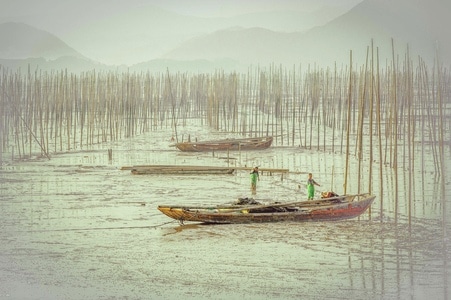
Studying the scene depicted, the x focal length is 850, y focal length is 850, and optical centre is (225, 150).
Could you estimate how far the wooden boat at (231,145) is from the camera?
25.5 metres

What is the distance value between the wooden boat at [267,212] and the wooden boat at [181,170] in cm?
640

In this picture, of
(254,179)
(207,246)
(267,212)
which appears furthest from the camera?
(254,179)

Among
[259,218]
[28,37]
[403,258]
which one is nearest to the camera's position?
[403,258]

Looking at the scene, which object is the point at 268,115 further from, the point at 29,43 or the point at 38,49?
the point at 38,49

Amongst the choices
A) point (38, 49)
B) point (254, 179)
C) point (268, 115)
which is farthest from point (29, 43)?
point (254, 179)

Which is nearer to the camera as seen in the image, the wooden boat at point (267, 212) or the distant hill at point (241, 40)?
the wooden boat at point (267, 212)

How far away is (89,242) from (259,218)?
278cm

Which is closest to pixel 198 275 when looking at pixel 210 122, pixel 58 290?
pixel 58 290

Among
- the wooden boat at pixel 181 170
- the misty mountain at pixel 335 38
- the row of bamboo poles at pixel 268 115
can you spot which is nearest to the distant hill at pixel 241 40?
the misty mountain at pixel 335 38

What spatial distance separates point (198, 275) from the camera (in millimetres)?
10703

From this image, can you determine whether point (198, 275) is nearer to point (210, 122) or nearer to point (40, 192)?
point (40, 192)

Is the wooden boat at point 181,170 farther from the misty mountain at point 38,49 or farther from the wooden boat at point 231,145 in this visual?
Answer: the misty mountain at point 38,49

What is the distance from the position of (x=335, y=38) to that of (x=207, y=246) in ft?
451

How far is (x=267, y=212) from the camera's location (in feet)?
45.4
